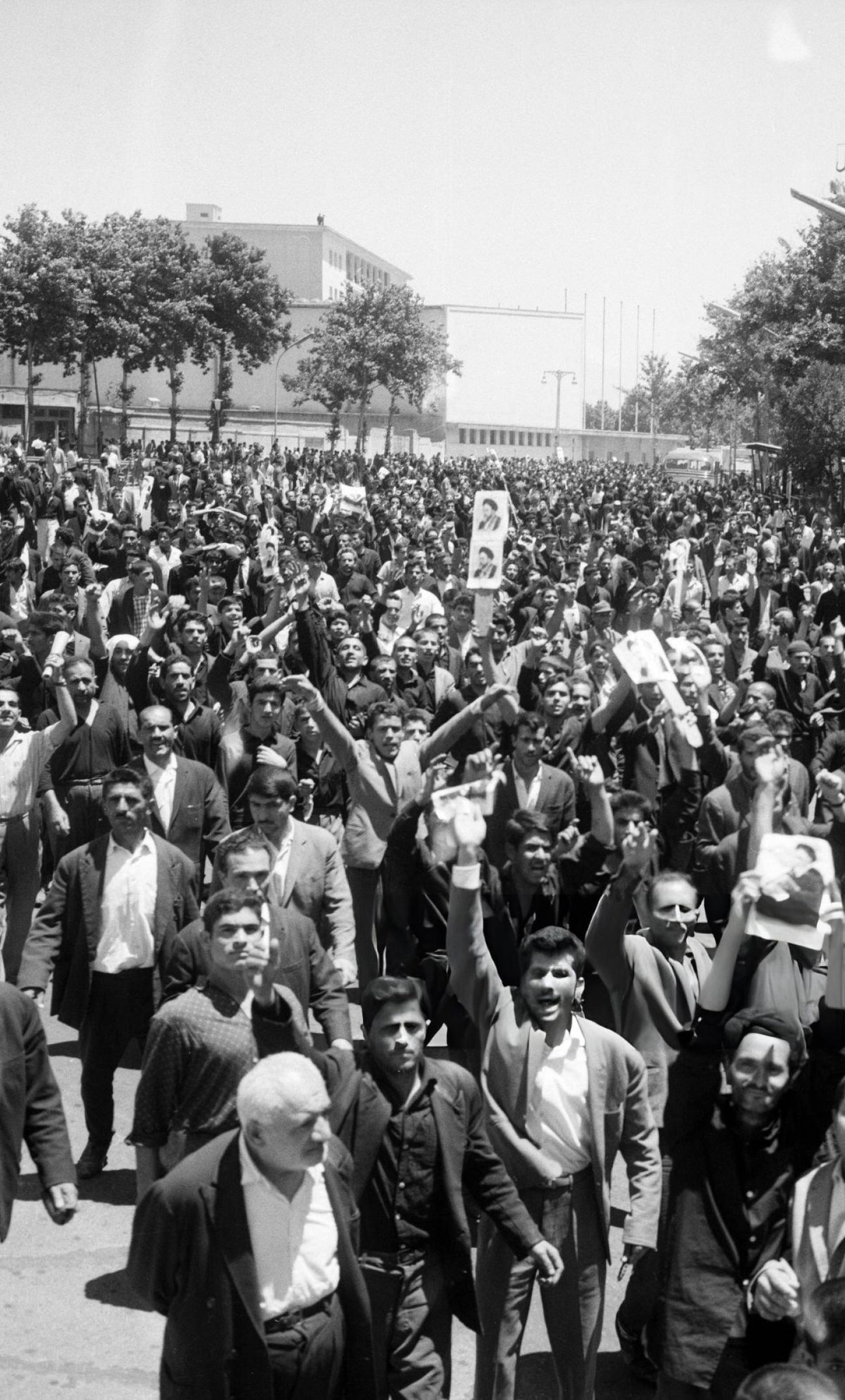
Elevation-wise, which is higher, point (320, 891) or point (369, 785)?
point (369, 785)

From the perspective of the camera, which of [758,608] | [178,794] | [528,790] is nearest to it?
[178,794]

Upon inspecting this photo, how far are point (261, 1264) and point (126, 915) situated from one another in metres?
2.86

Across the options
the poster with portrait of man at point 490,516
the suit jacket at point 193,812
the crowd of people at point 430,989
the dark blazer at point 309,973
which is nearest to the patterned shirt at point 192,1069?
the crowd of people at point 430,989

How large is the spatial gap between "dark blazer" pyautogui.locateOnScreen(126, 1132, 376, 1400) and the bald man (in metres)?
4.00

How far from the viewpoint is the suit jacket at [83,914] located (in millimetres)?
6445

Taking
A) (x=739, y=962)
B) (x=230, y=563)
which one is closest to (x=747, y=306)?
(x=230, y=563)

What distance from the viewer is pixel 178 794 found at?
7.80 m

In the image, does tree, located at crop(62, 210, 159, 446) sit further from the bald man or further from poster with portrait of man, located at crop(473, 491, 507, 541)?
the bald man

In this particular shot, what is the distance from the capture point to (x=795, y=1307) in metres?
3.95

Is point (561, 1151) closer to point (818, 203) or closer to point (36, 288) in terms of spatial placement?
point (818, 203)

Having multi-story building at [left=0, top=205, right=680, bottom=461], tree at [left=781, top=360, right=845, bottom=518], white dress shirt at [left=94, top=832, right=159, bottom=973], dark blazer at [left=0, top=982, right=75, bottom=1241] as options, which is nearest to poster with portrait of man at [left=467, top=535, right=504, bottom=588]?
white dress shirt at [left=94, top=832, right=159, bottom=973]

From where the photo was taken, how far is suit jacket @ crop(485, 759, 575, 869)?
7848 millimetres

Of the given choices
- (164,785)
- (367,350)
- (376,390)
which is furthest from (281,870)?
(376,390)

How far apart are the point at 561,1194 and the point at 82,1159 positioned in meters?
2.54
